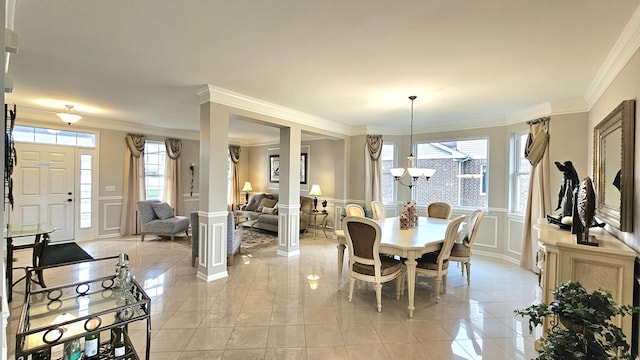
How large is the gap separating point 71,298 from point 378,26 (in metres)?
2.87

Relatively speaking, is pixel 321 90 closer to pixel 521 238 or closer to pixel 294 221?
pixel 294 221

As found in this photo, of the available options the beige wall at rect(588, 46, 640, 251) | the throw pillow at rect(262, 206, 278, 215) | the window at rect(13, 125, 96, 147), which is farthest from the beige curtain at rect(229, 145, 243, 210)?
the beige wall at rect(588, 46, 640, 251)

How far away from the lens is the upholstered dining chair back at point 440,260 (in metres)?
3.16

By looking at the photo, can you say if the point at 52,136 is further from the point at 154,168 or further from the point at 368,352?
the point at 368,352

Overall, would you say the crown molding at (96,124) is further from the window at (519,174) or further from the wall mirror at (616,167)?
the wall mirror at (616,167)

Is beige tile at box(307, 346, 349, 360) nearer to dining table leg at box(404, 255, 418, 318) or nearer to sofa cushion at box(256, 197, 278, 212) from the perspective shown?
dining table leg at box(404, 255, 418, 318)

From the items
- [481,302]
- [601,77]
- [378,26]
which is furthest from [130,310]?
[601,77]

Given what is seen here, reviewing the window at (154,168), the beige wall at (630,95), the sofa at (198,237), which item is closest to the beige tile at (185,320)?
the sofa at (198,237)

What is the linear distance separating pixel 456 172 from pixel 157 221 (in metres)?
6.08

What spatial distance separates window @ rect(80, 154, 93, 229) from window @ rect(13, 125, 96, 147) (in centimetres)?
31

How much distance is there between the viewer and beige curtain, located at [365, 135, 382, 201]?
614 centimetres

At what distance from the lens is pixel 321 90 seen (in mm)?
3746

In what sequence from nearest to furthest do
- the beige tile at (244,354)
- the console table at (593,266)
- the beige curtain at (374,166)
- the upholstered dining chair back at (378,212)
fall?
1. the console table at (593,266)
2. the beige tile at (244,354)
3. the upholstered dining chair back at (378,212)
4. the beige curtain at (374,166)

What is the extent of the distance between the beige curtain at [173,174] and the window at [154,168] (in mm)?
142
